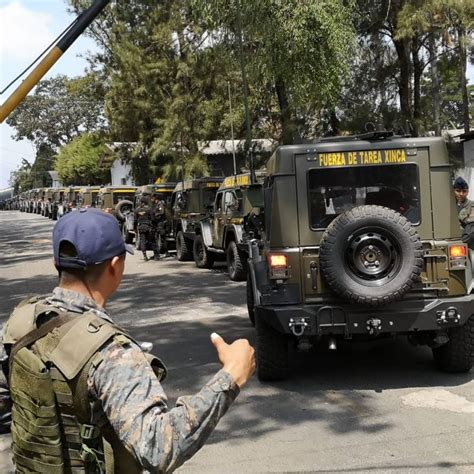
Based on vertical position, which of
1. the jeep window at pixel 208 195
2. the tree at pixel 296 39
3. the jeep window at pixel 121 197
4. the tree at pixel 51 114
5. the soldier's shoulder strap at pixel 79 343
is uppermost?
the tree at pixel 51 114

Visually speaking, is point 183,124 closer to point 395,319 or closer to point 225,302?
point 225,302

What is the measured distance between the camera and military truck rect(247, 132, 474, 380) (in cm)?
517

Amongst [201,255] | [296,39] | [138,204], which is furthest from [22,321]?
[138,204]

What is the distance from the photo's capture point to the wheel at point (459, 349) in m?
5.59

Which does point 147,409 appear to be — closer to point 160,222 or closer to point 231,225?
point 231,225

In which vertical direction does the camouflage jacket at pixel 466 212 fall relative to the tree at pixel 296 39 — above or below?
below

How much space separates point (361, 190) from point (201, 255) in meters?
8.92

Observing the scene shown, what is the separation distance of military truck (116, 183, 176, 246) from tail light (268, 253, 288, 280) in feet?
35.1

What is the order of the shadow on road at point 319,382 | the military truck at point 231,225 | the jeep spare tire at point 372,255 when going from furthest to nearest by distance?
1. the military truck at point 231,225
2. the jeep spare tire at point 372,255
3. the shadow on road at point 319,382

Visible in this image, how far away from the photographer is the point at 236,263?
1208cm

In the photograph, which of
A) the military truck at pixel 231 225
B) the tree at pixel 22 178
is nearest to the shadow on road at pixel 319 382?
the military truck at pixel 231 225

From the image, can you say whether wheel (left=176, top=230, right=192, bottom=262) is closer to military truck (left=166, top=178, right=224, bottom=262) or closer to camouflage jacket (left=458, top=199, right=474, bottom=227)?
military truck (left=166, top=178, right=224, bottom=262)

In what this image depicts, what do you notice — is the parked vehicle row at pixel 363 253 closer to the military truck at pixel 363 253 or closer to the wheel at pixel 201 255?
the military truck at pixel 363 253

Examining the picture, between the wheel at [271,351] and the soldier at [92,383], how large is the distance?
3.89 meters
